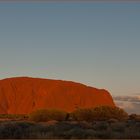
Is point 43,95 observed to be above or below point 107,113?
above

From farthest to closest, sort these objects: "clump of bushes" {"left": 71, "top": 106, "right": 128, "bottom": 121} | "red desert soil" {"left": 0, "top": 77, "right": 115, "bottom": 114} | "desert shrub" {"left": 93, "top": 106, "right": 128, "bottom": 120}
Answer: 1. "red desert soil" {"left": 0, "top": 77, "right": 115, "bottom": 114}
2. "desert shrub" {"left": 93, "top": 106, "right": 128, "bottom": 120}
3. "clump of bushes" {"left": 71, "top": 106, "right": 128, "bottom": 121}

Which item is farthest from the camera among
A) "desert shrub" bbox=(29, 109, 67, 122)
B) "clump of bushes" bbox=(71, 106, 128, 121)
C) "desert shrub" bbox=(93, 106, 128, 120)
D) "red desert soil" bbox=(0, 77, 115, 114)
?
"red desert soil" bbox=(0, 77, 115, 114)

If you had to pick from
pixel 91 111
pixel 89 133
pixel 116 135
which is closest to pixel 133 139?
pixel 116 135

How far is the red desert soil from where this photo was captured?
110062 millimetres

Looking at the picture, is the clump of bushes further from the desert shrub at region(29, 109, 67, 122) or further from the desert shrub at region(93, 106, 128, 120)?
the desert shrub at region(29, 109, 67, 122)

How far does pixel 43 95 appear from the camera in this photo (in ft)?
366

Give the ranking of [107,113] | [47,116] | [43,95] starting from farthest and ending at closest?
1. [43,95]
2. [107,113]
3. [47,116]

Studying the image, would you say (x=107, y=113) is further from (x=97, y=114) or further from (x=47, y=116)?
(x=47, y=116)

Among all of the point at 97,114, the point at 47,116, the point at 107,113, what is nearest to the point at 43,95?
the point at 107,113

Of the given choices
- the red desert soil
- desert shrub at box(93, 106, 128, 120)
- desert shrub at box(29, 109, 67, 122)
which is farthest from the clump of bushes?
the red desert soil

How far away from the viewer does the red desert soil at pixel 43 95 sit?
110 m

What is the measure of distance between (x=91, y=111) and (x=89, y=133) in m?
32.6

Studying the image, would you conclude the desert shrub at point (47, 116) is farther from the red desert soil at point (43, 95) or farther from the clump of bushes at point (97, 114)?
the red desert soil at point (43, 95)

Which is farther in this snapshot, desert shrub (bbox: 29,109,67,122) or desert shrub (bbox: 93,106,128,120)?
desert shrub (bbox: 93,106,128,120)
